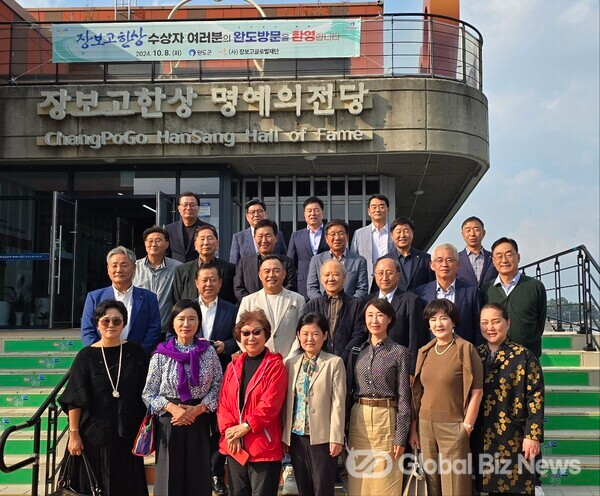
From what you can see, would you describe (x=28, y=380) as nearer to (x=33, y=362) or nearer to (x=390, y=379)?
(x=33, y=362)

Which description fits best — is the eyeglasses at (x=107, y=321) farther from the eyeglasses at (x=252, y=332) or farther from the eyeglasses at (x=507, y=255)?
the eyeglasses at (x=507, y=255)

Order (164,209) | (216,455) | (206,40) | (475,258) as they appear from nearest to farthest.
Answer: (216,455), (475,258), (206,40), (164,209)

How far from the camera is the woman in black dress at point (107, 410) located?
432cm

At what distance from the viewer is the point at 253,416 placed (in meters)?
4.05

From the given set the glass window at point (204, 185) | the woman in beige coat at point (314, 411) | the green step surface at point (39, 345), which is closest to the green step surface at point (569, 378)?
the woman in beige coat at point (314, 411)

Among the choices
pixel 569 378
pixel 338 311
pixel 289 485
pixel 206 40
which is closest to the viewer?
pixel 338 311

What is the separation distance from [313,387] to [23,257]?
880cm

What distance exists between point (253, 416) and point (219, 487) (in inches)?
49.1

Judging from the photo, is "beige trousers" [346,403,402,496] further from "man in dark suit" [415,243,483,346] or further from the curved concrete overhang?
the curved concrete overhang

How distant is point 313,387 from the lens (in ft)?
13.6

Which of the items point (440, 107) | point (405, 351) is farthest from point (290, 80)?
point (405, 351)

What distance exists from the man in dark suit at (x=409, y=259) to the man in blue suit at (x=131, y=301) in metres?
2.13

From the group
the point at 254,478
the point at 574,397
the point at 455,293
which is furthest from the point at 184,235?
the point at 574,397

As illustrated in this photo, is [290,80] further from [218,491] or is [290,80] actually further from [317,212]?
[218,491]
